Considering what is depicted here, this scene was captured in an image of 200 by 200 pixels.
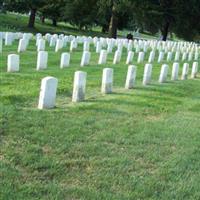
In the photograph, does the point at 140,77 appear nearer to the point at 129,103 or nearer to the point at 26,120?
the point at 129,103

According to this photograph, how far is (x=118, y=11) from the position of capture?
40281 mm

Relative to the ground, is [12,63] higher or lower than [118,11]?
lower

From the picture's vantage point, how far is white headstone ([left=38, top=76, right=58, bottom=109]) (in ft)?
27.7

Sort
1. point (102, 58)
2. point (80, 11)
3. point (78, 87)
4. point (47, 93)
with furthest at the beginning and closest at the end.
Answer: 1. point (80, 11)
2. point (102, 58)
3. point (78, 87)
4. point (47, 93)

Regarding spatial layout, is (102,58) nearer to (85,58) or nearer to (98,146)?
(85,58)

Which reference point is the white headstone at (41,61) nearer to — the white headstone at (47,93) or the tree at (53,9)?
the white headstone at (47,93)

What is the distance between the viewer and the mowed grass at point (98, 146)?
5350 mm

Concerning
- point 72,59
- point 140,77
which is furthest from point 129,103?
point 72,59

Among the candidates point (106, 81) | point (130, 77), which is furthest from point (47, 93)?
point (130, 77)

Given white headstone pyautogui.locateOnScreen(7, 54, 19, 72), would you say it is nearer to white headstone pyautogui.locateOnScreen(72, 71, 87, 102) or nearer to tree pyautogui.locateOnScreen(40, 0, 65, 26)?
white headstone pyautogui.locateOnScreen(72, 71, 87, 102)

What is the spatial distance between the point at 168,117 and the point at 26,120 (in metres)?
2.75

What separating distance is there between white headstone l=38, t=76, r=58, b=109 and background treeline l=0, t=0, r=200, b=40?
1242 inches

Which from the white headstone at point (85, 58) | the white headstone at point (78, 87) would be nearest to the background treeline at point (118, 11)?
the white headstone at point (85, 58)

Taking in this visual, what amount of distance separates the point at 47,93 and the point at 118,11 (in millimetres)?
32597
